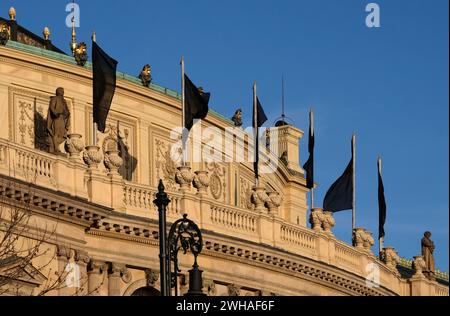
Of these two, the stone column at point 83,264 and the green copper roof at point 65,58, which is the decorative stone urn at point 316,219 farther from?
the stone column at point 83,264

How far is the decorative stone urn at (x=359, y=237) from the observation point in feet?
298

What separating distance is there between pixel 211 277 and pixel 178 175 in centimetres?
432

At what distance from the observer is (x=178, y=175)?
77062 millimetres

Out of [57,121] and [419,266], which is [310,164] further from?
[57,121]

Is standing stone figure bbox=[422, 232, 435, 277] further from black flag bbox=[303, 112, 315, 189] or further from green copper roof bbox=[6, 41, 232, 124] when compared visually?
green copper roof bbox=[6, 41, 232, 124]

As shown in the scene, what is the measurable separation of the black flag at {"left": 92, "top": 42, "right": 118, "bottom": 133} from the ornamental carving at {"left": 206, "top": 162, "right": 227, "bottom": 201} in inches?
464

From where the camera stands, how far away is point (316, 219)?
86.5 meters

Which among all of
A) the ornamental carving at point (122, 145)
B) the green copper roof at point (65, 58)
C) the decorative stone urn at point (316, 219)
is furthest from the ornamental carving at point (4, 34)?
the decorative stone urn at point (316, 219)

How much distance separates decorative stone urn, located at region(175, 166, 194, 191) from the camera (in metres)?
77.0

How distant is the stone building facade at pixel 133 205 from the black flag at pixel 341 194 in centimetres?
239

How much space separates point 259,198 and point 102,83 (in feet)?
31.9

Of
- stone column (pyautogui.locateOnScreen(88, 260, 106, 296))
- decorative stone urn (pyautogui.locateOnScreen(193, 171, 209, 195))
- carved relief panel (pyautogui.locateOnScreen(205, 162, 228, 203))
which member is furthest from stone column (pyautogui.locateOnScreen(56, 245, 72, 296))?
carved relief panel (pyautogui.locateOnScreen(205, 162, 228, 203))
